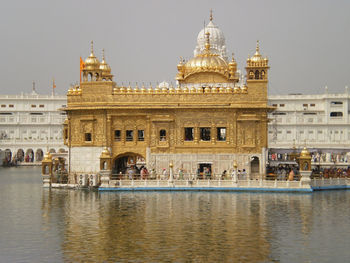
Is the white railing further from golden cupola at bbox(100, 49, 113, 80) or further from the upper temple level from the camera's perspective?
golden cupola at bbox(100, 49, 113, 80)

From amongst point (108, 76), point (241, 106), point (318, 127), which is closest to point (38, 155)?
point (318, 127)

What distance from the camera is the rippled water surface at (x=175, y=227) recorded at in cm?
1759

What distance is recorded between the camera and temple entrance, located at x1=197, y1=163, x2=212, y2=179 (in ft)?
113

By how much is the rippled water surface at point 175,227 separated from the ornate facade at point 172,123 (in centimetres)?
442

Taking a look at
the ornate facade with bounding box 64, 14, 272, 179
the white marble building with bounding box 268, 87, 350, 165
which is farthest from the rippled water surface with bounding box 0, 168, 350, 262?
the white marble building with bounding box 268, 87, 350, 165

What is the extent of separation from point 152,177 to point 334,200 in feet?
→ 34.7

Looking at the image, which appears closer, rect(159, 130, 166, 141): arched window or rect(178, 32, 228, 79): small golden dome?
rect(159, 130, 166, 141): arched window

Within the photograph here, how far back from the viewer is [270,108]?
3569 centimetres

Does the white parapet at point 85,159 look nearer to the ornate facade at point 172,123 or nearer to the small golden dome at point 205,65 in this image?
the ornate facade at point 172,123

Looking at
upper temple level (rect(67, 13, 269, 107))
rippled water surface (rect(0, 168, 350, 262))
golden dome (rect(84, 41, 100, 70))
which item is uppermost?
golden dome (rect(84, 41, 100, 70))

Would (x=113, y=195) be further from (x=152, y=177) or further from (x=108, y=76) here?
(x=108, y=76)

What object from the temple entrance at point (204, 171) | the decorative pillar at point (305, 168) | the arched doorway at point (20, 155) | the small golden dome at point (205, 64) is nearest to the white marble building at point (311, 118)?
the arched doorway at point (20, 155)

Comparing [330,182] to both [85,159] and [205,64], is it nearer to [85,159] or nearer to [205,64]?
[205,64]

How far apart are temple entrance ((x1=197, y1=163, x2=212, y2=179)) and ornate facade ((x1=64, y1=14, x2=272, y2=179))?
0.07m
